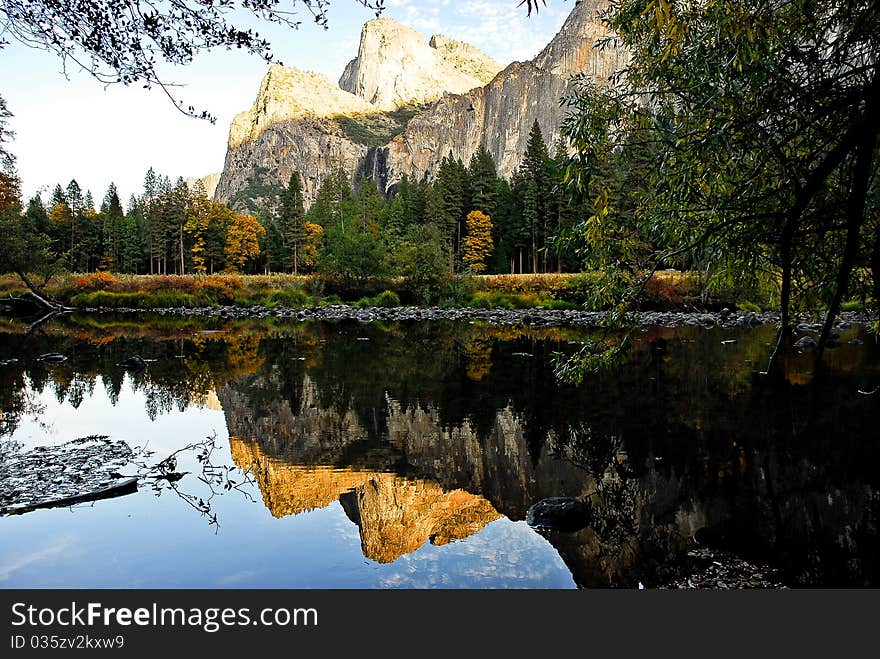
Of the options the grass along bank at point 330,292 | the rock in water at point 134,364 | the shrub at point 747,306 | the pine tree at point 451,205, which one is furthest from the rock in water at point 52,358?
the pine tree at point 451,205

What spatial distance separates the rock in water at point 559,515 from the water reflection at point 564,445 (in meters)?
0.16

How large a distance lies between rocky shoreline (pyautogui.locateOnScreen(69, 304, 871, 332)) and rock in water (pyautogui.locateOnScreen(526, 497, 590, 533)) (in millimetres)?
25631

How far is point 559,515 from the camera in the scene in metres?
6.36

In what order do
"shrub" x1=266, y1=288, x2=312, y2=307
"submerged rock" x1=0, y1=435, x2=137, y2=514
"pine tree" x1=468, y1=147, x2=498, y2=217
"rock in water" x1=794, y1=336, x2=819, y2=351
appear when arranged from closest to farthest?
"submerged rock" x1=0, y1=435, x2=137, y2=514, "rock in water" x1=794, y1=336, x2=819, y2=351, "shrub" x1=266, y1=288, x2=312, y2=307, "pine tree" x1=468, y1=147, x2=498, y2=217

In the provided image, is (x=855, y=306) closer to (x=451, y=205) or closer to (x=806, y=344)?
(x=806, y=344)

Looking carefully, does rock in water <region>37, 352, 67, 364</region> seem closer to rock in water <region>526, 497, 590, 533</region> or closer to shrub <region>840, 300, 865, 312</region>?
rock in water <region>526, 497, 590, 533</region>

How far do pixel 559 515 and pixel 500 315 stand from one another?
3643 cm

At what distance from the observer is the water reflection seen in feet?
19.6

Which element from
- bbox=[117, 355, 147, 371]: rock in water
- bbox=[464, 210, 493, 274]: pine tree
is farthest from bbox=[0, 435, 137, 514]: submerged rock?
bbox=[464, 210, 493, 274]: pine tree

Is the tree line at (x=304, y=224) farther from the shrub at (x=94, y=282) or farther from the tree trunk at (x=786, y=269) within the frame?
the tree trunk at (x=786, y=269)

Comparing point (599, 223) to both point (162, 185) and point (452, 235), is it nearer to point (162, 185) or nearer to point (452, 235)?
point (452, 235)

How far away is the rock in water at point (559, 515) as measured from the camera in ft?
20.5

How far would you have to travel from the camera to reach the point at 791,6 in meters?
5.25
